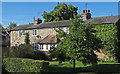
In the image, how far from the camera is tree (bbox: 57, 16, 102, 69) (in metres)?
12.5

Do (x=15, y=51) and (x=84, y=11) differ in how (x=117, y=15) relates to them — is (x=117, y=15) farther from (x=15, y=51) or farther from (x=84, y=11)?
(x=15, y=51)

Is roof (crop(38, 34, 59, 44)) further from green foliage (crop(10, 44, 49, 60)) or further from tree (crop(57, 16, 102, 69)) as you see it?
tree (crop(57, 16, 102, 69))

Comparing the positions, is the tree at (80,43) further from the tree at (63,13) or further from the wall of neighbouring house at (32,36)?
the tree at (63,13)

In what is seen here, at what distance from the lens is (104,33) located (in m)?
20.6

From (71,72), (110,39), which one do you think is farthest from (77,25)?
(110,39)

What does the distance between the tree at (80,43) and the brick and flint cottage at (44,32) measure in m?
9.65

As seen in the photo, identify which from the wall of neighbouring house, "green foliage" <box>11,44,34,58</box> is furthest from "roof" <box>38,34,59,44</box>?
"green foliage" <box>11,44,34,58</box>

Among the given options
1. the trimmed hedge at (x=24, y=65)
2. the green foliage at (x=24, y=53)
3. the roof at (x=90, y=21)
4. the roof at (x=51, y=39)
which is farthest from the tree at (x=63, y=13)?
the trimmed hedge at (x=24, y=65)

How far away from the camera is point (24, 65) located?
12242 mm

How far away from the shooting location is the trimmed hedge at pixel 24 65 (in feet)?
38.4

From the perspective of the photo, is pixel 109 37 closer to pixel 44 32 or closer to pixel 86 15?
pixel 86 15

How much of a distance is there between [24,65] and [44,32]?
17.5 meters

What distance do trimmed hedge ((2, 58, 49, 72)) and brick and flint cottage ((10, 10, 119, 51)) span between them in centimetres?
1186

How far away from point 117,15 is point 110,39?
6.09 metres
